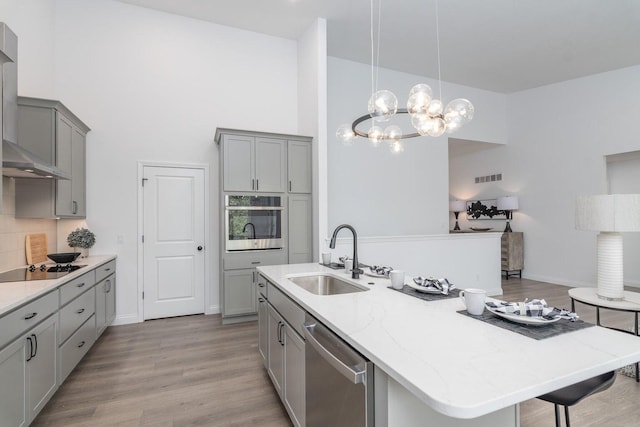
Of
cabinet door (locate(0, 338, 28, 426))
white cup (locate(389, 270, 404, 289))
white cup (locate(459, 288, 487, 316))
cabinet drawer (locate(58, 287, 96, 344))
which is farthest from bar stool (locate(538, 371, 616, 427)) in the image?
cabinet drawer (locate(58, 287, 96, 344))

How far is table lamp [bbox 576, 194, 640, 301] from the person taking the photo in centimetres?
234

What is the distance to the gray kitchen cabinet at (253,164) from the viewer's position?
13.2ft

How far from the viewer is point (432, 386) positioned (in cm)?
82

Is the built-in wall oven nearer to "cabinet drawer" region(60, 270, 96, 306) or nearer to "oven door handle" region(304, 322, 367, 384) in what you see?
"cabinet drawer" region(60, 270, 96, 306)

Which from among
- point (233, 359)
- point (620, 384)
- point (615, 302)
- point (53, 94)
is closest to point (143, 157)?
point (53, 94)

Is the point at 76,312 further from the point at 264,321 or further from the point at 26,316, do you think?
the point at 264,321

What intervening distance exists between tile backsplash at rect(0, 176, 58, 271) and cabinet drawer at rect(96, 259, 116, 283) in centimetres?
61

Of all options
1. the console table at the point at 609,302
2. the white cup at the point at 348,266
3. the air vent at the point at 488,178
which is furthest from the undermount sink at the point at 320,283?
the air vent at the point at 488,178

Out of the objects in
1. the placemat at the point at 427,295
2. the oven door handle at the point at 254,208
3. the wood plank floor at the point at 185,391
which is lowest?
the wood plank floor at the point at 185,391

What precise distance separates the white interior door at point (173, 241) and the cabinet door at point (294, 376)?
2.82m

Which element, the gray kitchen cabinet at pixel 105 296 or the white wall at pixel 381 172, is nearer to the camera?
the gray kitchen cabinet at pixel 105 296

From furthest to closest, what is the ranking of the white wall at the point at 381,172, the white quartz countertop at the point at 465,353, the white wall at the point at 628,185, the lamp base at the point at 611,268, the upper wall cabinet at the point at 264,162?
1. the white wall at the point at 628,185
2. the white wall at the point at 381,172
3. the upper wall cabinet at the point at 264,162
4. the lamp base at the point at 611,268
5. the white quartz countertop at the point at 465,353

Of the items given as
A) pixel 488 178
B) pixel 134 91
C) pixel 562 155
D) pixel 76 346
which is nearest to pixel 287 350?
pixel 76 346

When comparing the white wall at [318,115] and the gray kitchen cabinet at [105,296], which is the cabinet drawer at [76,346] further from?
the white wall at [318,115]
